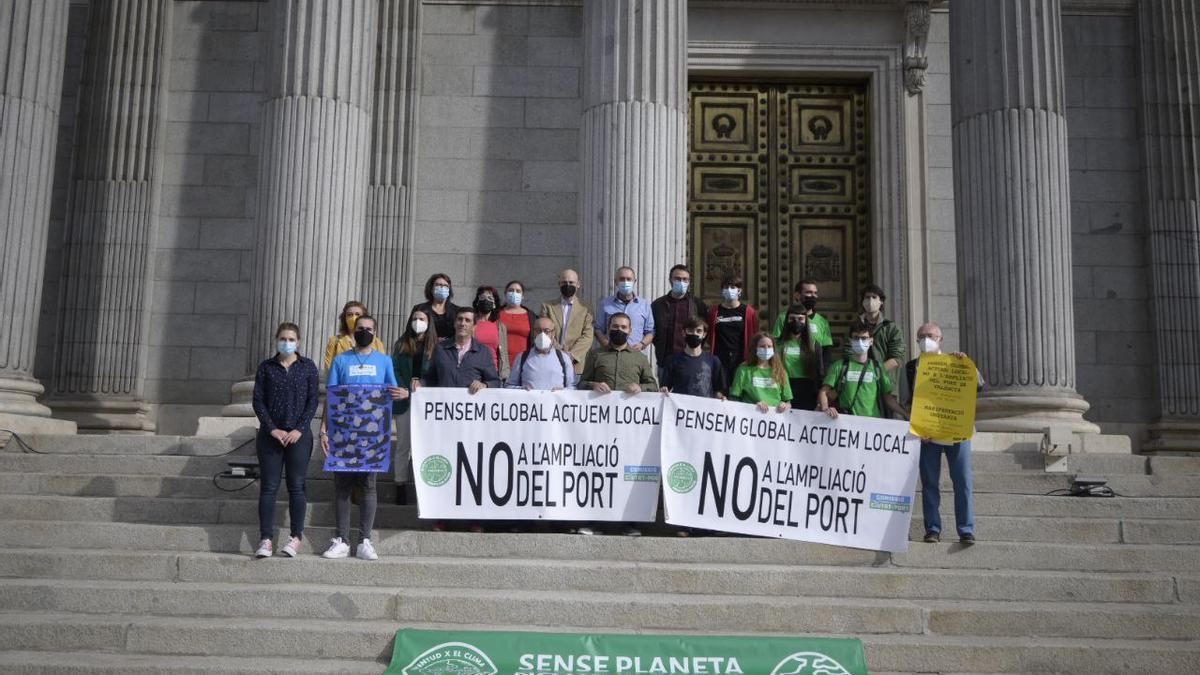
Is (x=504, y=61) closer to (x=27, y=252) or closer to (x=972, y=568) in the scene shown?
(x=27, y=252)

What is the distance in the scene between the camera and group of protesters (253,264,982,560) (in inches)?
401

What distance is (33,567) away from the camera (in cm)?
962

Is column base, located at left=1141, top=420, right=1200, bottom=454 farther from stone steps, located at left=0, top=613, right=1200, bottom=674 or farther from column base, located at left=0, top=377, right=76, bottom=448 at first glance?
column base, located at left=0, top=377, right=76, bottom=448

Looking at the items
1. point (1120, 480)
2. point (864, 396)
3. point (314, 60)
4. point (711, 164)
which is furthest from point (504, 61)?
point (1120, 480)

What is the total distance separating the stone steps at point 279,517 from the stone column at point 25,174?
2.88m

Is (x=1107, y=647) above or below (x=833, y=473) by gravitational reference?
below

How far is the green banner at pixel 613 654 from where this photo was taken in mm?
8156

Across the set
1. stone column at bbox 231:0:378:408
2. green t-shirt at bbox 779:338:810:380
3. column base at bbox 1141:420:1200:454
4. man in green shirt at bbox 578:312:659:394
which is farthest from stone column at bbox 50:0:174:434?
column base at bbox 1141:420:1200:454

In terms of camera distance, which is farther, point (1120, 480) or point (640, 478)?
point (1120, 480)

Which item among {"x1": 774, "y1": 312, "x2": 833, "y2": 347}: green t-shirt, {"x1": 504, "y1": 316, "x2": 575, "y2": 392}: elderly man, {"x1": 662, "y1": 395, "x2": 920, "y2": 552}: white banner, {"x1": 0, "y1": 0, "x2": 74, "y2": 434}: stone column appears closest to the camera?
{"x1": 662, "y1": 395, "x2": 920, "y2": 552}: white banner

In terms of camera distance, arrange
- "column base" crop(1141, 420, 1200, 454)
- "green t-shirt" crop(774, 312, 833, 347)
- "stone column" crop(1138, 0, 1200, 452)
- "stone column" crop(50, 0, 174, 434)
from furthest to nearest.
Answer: "stone column" crop(50, 0, 174, 434) < "stone column" crop(1138, 0, 1200, 452) < "column base" crop(1141, 420, 1200, 454) < "green t-shirt" crop(774, 312, 833, 347)

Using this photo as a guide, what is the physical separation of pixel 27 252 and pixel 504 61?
8.24 metres

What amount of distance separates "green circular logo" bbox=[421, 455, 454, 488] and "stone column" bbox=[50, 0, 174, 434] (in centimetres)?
892

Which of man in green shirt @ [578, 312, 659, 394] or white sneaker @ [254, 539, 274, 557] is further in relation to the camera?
man in green shirt @ [578, 312, 659, 394]
